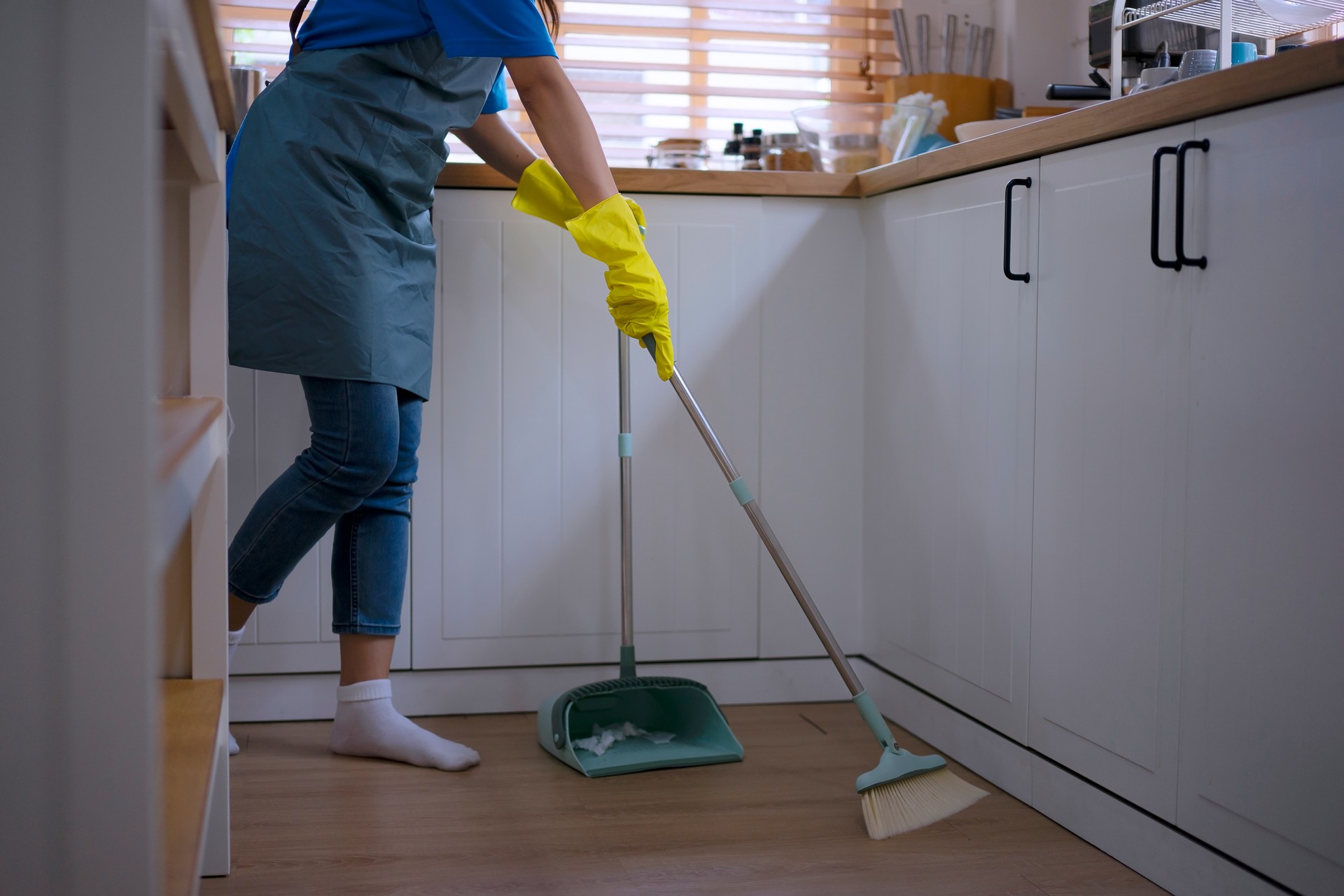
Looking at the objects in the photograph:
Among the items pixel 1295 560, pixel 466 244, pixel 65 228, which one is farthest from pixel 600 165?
pixel 65 228

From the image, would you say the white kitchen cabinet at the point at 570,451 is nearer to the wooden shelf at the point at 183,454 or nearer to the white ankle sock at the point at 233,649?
the white ankle sock at the point at 233,649

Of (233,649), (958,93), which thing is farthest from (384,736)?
(958,93)

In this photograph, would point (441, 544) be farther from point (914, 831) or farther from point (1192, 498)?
point (1192, 498)

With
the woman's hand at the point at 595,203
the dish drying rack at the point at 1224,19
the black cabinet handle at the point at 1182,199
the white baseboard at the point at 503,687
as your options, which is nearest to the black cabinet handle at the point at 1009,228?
the dish drying rack at the point at 1224,19

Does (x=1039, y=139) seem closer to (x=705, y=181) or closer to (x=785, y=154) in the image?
(x=705, y=181)

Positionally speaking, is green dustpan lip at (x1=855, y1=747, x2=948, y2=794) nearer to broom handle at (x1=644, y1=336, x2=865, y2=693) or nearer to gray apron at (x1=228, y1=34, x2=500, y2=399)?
broom handle at (x1=644, y1=336, x2=865, y2=693)

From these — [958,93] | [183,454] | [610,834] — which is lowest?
[610,834]

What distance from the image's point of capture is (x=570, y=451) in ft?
6.18

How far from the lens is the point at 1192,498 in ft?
3.85

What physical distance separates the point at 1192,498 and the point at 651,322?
2.38 ft

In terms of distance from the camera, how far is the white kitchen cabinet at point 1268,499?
1.01 meters

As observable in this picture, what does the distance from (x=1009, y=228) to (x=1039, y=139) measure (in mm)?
118

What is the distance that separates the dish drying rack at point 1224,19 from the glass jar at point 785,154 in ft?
2.08

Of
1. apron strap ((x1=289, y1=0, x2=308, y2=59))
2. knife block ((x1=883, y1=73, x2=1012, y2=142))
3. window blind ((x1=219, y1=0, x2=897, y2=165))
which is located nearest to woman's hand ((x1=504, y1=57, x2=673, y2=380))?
apron strap ((x1=289, y1=0, x2=308, y2=59))
